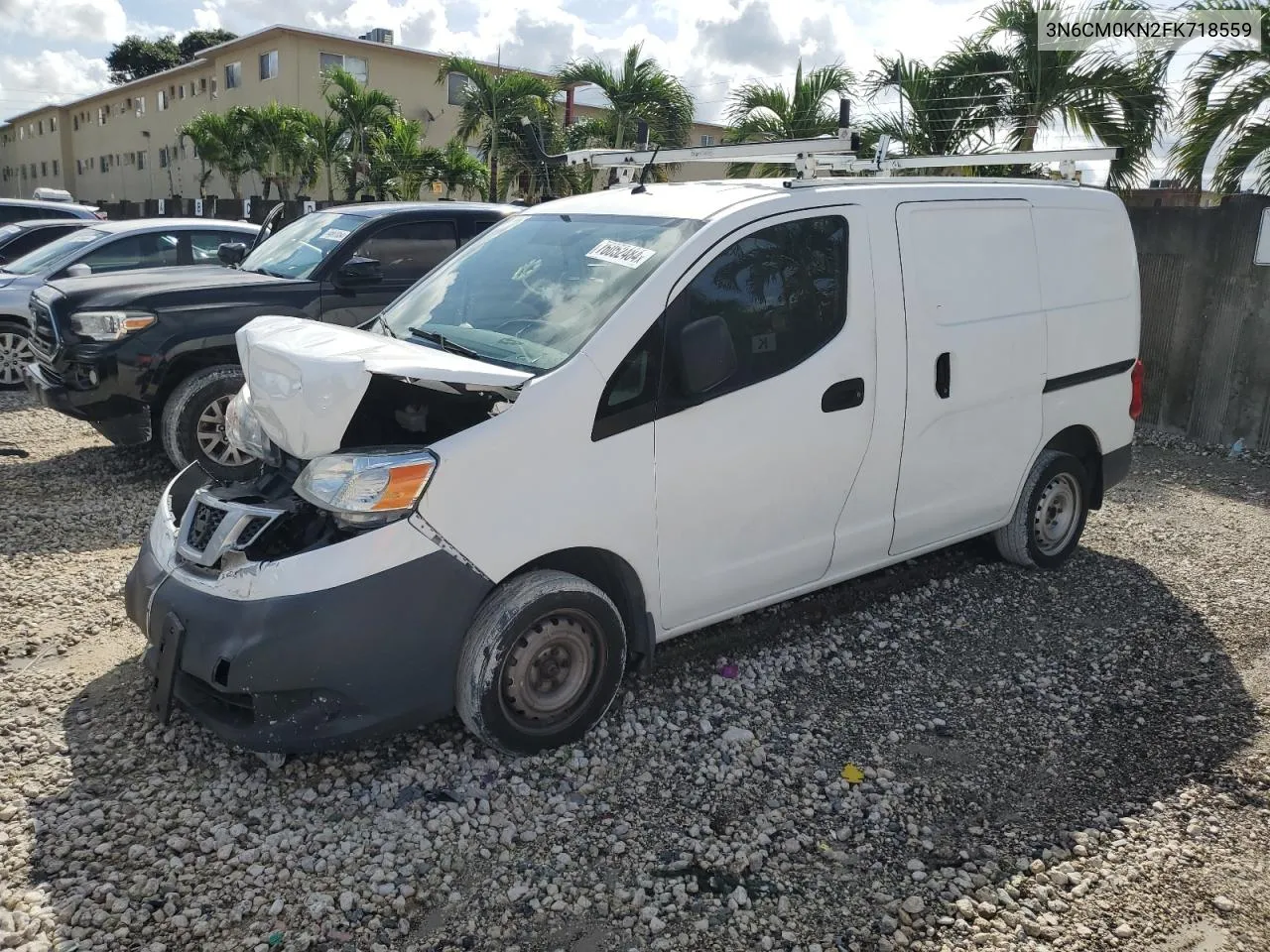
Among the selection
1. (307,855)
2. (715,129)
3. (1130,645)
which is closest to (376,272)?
(307,855)

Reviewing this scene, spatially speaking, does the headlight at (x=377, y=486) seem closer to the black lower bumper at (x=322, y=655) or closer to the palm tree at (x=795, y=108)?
the black lower bumper at (x=322, y=655)

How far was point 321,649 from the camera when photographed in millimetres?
3121

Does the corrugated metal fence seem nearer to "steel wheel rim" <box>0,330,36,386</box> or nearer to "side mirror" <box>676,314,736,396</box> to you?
"side mirror" <box>676,314,736,396</box>

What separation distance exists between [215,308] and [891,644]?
4909 millimetres

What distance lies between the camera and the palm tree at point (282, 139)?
27312mm

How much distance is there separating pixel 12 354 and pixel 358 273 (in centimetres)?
534

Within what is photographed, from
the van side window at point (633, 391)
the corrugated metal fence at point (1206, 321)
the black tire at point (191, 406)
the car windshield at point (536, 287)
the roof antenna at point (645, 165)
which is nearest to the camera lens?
the van side window at point (633, 391)

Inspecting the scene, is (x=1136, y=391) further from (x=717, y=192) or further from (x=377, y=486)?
(x=377, y=486)

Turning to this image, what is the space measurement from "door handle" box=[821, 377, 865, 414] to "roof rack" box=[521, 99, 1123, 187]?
0.87 m

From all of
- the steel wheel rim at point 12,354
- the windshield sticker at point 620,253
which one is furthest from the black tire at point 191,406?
the steel wheel rim at point 12,354

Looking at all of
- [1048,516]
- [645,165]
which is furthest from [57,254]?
[1048,516]

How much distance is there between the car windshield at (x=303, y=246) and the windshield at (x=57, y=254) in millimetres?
3324

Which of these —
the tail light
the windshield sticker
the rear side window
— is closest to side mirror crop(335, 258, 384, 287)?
the rear side window

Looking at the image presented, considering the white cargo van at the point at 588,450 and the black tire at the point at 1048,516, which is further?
the black tire at the point at 1048,516
